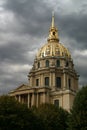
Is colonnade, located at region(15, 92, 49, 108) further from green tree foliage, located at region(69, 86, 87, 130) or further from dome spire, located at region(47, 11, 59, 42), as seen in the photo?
green tree foliage, located at region(69, 86, 87, 130)

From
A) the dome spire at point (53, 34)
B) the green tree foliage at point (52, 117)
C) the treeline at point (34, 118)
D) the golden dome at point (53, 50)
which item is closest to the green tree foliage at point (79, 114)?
the treeline at point (34, 118)

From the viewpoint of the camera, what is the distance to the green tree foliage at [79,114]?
5669cm

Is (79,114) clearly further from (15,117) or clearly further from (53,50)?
(53,50)

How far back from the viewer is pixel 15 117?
203 ft

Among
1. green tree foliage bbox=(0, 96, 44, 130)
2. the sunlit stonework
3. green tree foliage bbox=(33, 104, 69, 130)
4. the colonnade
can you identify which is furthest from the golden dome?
green tree foliage bbox=(0, 96, 44, 130)

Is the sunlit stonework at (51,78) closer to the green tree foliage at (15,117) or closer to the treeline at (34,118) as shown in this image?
the treeline at (34,118)

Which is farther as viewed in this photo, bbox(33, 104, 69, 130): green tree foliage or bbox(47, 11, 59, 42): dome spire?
bbox(47, 11, 59, 42): dome spire

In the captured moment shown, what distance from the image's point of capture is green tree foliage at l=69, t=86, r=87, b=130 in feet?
186

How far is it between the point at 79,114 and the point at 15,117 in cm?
1163

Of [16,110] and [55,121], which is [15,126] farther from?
[55,121]

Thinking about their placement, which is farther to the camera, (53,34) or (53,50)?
(53,34)

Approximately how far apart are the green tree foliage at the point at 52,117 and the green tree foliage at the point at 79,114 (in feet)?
35.5

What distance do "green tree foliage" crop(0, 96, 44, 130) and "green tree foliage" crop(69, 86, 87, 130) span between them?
8746mm

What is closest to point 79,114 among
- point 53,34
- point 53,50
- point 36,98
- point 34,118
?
point 34,118
